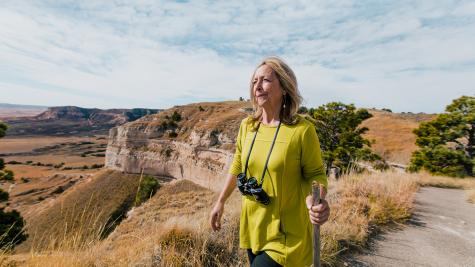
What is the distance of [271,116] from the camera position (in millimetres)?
2143

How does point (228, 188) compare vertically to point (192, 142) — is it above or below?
above

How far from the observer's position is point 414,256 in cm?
405

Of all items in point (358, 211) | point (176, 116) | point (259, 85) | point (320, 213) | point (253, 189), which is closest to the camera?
point (320, 213)

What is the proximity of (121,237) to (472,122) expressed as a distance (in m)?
24.5

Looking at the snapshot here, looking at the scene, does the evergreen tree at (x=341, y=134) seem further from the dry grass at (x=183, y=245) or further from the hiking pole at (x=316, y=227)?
the hiking pole at (x=316, y=227)

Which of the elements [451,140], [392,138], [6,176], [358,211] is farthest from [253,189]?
[392,138]

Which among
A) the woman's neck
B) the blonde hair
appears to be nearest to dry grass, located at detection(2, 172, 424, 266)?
the woman's neck

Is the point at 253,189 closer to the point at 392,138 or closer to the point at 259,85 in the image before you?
the point at 259,85

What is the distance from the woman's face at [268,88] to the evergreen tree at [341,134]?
24209 mm

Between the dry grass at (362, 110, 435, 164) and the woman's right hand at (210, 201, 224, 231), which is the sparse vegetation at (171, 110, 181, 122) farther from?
the woman's right hand at (210, 201, 224, 231)

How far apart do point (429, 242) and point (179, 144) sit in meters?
59.5

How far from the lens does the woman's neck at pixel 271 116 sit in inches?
83.0

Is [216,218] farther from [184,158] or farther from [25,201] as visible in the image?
[25,201]

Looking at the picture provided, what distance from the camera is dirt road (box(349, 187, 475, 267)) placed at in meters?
3.90
